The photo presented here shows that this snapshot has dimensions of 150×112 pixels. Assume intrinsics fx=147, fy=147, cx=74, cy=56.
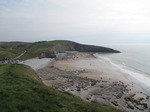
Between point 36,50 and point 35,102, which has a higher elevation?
point 36,50

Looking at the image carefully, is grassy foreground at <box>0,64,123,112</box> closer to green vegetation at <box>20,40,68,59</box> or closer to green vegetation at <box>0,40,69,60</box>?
green vegetation at <box>0,40,69,60</box>

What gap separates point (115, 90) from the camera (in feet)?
100

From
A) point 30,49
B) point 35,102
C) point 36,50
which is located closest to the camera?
point 35,102

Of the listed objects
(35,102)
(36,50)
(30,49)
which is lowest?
(35,102)

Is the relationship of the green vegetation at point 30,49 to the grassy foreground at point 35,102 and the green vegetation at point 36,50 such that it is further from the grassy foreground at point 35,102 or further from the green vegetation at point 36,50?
the grassy foreground at point 35,102

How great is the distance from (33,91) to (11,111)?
493 cm

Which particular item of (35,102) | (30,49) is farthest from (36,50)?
(35,102)

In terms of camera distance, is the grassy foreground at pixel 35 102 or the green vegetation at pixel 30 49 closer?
the grassy foreground at pixel 35 102

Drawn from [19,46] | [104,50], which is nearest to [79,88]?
[19,46]

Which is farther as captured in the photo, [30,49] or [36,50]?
[30,49]

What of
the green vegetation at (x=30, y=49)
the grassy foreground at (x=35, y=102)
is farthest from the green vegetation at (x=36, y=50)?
the grassy foreground at (x=35, y=102)

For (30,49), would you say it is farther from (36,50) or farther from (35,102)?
(35,102)

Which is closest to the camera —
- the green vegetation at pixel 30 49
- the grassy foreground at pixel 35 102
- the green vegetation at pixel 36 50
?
the grassy foreground at pixel 35 102

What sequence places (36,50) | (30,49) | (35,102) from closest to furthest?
1. (35,102)
2. (36,50)
3. (30,49)
